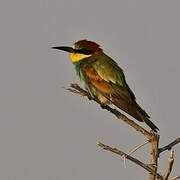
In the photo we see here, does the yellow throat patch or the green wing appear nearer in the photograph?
the green wing

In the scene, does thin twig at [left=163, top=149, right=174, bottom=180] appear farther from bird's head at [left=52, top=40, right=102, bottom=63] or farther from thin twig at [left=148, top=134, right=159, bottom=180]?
bird's head at [left=52, top=40, right=102, bottom=63]

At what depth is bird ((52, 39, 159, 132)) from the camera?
3.44m

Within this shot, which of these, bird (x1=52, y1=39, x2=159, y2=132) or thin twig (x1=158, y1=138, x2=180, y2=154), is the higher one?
bird (x1=52, y1=39, x2=159, y2=132)

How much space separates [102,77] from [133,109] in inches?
20.4

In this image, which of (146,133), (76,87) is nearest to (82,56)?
(76,87)

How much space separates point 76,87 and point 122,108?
950 mm

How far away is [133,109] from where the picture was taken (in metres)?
3.33

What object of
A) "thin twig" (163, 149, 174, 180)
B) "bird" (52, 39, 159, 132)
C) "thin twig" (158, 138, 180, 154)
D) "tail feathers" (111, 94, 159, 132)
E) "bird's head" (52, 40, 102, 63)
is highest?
"bird's head" (52, 40, 102, 63)

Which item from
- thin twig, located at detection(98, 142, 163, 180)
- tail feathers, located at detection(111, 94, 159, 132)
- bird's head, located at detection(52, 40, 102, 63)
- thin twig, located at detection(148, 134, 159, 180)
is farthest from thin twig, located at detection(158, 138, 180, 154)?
bird's head, located at detection(52, 40, 102, 63)

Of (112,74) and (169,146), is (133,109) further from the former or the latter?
(169,146)

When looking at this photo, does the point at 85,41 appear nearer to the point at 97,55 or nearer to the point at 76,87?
the point at 97,55

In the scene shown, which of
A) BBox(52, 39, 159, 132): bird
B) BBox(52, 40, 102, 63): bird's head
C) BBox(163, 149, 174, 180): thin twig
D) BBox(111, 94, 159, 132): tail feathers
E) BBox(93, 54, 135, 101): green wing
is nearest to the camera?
BBox(163, 149, 174, 180): thin twig

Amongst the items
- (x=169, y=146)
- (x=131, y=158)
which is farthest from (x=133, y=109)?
(x=131, y=158)

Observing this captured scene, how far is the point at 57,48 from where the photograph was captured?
378 cm
